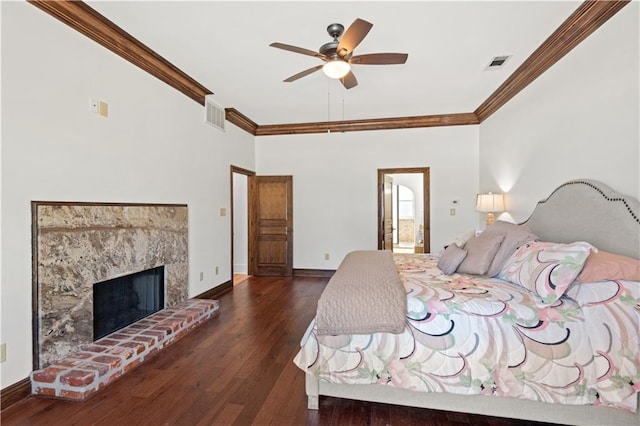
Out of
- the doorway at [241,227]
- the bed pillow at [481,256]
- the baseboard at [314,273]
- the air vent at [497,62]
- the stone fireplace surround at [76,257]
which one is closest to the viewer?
the stone fireplace surround at [76,257]

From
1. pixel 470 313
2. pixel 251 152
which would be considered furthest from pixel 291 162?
pixel 470 313

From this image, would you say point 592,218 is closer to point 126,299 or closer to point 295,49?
point 295,49

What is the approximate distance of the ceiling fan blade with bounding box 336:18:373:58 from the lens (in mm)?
2042

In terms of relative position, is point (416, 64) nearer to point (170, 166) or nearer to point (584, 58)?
point (584, 58)

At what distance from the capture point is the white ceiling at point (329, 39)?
235cm

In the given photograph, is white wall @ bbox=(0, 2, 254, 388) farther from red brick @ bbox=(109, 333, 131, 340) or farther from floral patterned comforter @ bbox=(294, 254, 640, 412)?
floral patterned comforter @ bbox=(294, 254, 640, 412)

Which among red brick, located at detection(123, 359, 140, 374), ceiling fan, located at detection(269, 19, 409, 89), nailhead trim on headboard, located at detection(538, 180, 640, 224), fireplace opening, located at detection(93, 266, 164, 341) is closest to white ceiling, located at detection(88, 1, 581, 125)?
ceiling fan, located at detection(269, 19, 409, 89)

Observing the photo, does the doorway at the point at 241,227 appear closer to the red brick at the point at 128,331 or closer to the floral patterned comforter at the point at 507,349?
the red brick at the point at 128,331

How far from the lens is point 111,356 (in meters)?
2.29

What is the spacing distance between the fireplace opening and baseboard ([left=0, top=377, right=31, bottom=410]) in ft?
1.73

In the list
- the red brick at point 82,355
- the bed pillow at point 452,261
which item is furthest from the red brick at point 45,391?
the bed pillow at point 452,261

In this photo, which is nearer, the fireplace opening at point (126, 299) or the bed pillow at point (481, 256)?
the bed pillow at point (481, 256)

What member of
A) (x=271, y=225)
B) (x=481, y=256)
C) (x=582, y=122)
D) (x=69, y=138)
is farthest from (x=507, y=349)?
(x=271, y=225)

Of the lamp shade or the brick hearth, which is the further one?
the lamp shade
